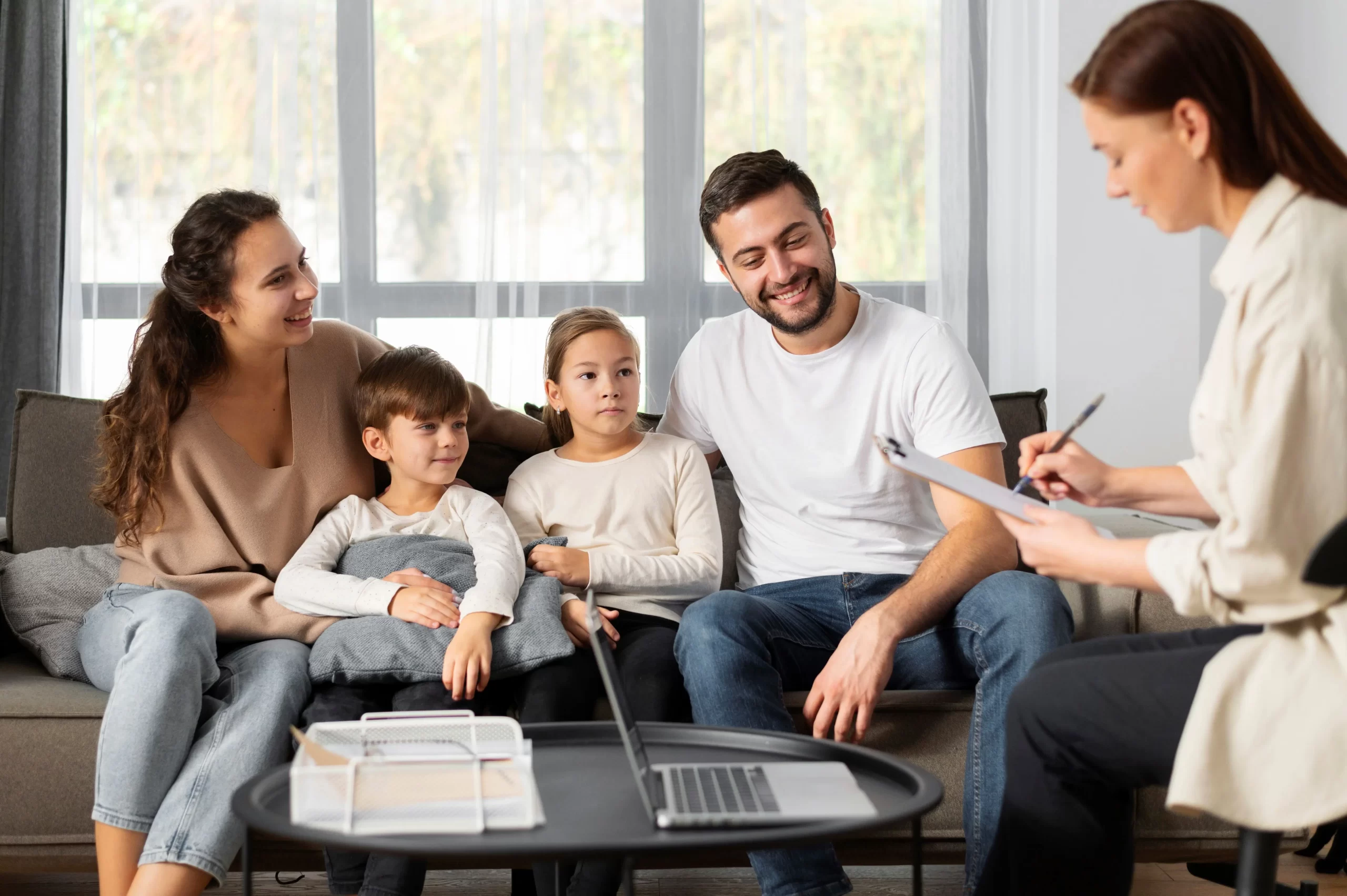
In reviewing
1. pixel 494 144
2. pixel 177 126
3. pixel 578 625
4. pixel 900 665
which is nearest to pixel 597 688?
pixel 578 625

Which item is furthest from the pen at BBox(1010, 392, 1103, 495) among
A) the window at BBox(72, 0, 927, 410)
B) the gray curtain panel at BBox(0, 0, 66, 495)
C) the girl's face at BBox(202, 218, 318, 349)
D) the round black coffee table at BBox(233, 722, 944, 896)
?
the gray curtain panel at BBox(0, 0, 66, 495)

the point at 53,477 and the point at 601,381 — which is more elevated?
the point at 601,381

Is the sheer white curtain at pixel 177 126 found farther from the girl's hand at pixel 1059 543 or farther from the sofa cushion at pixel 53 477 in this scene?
the girl's hand at pixel 1059 543

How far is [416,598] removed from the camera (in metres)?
1.76

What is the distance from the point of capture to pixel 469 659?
166 cm

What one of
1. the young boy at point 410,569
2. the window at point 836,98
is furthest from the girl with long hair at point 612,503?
the window at point 836,98

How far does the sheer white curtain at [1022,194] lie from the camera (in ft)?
9.98

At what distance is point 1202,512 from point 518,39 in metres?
2.24

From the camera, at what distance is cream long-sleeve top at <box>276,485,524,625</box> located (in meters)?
1.77

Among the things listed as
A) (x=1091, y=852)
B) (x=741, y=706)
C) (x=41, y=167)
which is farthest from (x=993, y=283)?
(x=41, y=167)

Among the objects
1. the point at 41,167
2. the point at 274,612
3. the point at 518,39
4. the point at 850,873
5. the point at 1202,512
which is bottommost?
the point at 850,873

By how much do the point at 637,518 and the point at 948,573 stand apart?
0.55m

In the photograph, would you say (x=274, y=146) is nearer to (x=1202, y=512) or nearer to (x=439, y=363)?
(x=439, y=363)

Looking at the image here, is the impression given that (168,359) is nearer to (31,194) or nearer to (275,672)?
(275,672)
